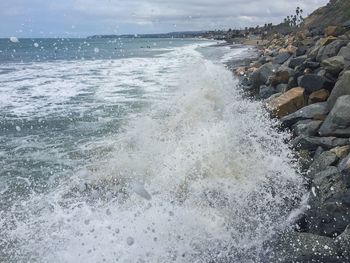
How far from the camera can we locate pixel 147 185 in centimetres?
790

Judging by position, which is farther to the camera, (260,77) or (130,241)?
(260,77)

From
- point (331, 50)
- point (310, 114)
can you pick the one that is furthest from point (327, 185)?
point (331, 50)

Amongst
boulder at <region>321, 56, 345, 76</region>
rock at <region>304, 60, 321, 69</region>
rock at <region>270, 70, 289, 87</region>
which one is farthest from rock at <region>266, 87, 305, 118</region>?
rock at <region>270, 70, 289, 87</region>

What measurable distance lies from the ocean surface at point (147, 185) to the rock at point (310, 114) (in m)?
0.47

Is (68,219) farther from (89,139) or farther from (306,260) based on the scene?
(89,139)

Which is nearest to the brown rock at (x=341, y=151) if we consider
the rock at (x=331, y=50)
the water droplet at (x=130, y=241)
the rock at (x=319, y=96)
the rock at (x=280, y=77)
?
A: the rock at (x=319, y=96)

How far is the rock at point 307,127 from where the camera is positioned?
889 centimetres

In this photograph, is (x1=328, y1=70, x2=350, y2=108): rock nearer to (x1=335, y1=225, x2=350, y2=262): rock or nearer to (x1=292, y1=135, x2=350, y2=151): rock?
(x1=292, y1=135, x2=350, y2=151): rock

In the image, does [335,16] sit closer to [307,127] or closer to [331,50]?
[331,50]

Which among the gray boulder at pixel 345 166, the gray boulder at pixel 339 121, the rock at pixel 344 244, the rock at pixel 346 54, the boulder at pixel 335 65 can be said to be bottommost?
the rock at pixel 344 244

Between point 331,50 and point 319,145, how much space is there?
245 inches

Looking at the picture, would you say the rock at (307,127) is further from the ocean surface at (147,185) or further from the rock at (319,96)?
the rock at (319,96)

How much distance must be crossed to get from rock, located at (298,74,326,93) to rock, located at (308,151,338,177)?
3.65 metres

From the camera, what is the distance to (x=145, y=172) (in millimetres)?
8531
